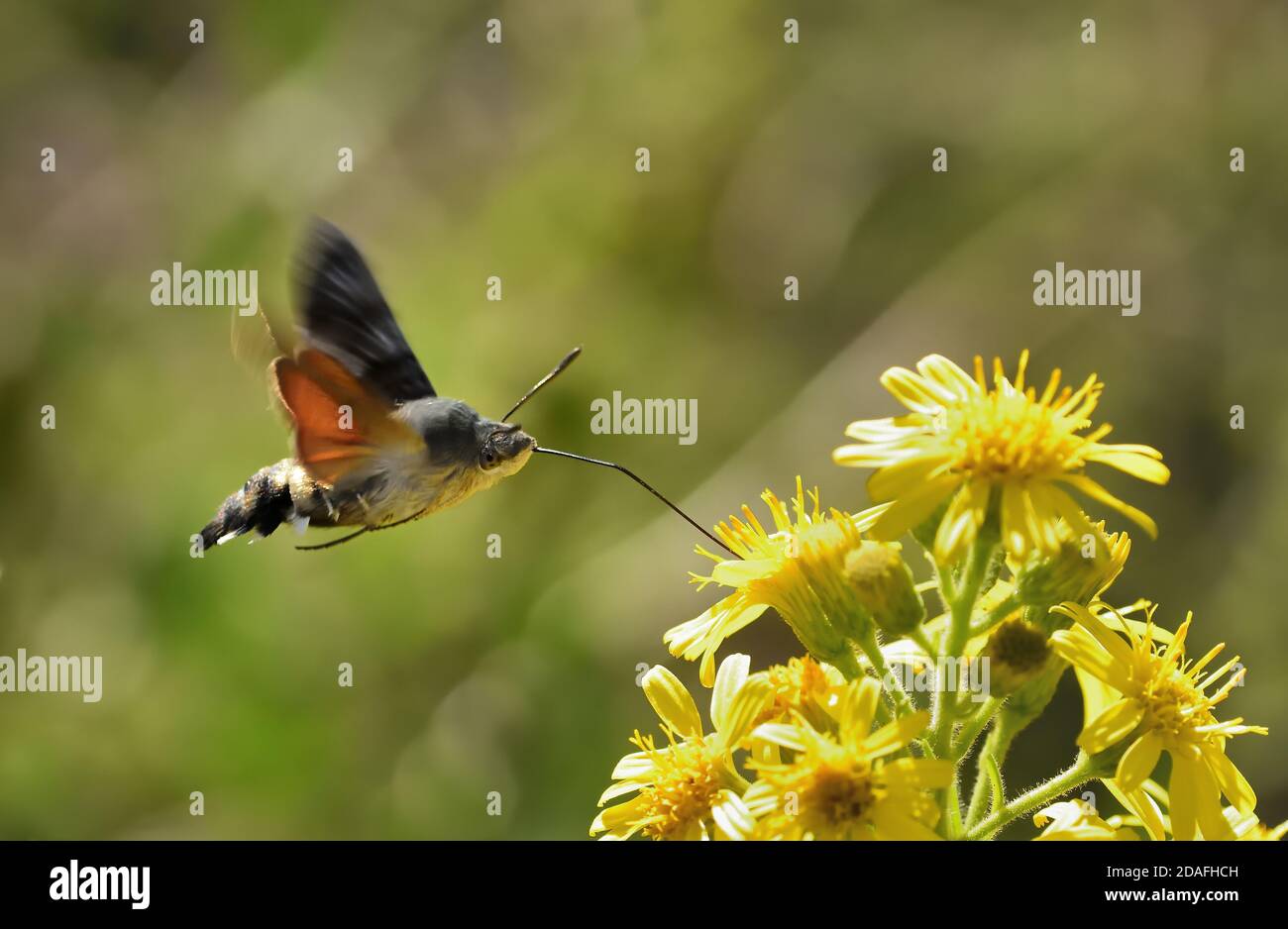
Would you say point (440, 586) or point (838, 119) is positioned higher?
point (838, 119)

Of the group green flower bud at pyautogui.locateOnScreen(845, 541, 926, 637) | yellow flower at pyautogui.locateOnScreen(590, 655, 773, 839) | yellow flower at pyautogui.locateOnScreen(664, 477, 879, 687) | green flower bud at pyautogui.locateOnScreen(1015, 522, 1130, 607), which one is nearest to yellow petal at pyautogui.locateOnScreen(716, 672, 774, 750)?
yellow flower at pyautogui.locateOnScreen(590, 655, 773, 839)

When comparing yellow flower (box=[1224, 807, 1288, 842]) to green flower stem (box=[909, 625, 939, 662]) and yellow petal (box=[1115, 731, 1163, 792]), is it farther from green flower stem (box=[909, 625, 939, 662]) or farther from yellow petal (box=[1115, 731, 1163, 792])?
green flower stem (box=[909, 625, 939, 662])

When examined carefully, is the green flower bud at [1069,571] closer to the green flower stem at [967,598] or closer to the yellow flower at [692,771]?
the green flower stem at [967,598]

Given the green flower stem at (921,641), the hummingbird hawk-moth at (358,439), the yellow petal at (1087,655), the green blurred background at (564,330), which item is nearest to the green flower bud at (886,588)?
the green flower stem at (921,641)

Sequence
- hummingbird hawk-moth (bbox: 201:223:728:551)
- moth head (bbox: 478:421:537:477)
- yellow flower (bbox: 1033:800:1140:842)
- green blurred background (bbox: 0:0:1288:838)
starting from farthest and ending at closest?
green blurred background (bbox: 0:0:1288:838)
moth head (bbox: 478:421:537:477)
hummingbird hawk-moth (bbox: 201:223:728:551)
yellow flower (bbox: 1033:800:1140:842)

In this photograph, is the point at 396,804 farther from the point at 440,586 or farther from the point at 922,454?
the point at 922,454

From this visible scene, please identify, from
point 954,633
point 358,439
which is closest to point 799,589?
point 954,633
